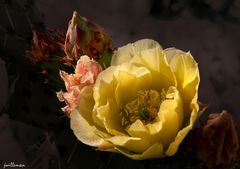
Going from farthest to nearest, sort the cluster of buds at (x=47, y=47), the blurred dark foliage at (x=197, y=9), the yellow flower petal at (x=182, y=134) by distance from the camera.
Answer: the blurred dark foliage at (x=197, y=9) → the cluster of buds at (x=47, y=47) → the yellow flower petal at (x=182, y=134)

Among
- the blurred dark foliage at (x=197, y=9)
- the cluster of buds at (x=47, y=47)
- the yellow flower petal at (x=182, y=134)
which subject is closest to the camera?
the yellow flower petal at (x=182, y=134)

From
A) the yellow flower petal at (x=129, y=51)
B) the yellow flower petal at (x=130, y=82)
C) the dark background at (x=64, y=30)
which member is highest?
Result: the yellow flower petal at (x=129, y=51)

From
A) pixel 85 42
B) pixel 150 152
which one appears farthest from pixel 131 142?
pixel 85 42

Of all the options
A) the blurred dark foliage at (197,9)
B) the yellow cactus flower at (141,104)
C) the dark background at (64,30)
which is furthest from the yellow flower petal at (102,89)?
the blurred dark foliage at (197,9)

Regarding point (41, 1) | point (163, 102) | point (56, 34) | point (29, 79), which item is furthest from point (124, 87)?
point (41, 1)

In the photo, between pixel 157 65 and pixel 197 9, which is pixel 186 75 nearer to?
pixel 157 65

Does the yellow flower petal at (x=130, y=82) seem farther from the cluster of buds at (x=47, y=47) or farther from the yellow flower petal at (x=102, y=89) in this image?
the cluster of buds at (x=47, y=47)

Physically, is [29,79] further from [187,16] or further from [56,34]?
[187,16]

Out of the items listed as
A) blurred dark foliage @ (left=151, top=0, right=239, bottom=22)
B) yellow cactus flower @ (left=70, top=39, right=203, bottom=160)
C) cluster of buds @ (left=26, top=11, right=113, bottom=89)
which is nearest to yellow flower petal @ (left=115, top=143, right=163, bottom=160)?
yellow cactus flower @ (left=70, top=39, right=203, bottom=160)
